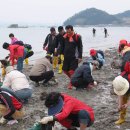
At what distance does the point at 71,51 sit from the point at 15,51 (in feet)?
7.76

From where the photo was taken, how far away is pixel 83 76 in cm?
973

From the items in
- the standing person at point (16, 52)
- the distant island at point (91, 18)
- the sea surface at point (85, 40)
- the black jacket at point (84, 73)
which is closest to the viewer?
the black jacket at point (84, 73)

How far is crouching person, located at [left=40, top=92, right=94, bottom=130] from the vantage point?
5523 millimetres

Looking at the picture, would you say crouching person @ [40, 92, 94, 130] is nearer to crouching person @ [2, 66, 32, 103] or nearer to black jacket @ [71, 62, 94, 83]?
crouching person @ [2, 66, 32, 103]

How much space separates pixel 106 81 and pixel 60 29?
2069 mm

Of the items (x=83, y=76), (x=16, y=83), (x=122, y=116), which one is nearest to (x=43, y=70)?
(x=83, y=76)

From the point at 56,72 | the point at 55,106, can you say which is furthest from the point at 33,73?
the point at 55,106

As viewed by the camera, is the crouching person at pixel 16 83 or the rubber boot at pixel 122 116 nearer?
the rubber boot at pixel 122 116

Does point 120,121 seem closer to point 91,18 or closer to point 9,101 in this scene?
point 9,101

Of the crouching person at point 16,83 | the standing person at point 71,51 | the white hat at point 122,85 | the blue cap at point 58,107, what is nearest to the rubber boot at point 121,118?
the white hat at point 122,85

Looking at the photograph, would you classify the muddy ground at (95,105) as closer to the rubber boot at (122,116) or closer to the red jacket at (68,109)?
the rubber boot at (122,116)

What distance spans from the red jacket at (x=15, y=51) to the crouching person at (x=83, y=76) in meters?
2.54

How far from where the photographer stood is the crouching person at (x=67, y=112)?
18.1 ft

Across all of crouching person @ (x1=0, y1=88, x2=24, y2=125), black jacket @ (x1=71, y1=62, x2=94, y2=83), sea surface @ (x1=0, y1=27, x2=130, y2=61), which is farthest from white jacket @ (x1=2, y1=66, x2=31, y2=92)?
sea surface @ (x1=0, y1=27, x2=130, y2=61)
